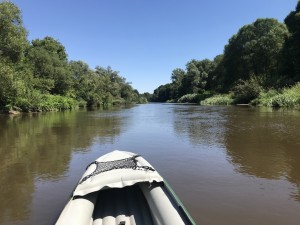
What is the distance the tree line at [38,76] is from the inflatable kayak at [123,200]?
877 inches

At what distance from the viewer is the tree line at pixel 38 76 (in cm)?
2553

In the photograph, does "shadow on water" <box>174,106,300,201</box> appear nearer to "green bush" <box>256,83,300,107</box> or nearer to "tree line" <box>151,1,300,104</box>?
"green bush" <box>256,83,300,107</box>

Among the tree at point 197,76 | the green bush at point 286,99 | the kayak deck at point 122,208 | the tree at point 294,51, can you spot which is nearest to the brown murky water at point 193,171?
the kayak deck at point 122,208

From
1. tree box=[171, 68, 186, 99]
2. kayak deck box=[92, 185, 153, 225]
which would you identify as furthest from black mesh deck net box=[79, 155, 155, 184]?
tree box=[171, 68, 186, 99]

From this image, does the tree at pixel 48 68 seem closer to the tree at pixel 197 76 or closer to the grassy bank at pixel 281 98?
the grassy bank at pixel 281 98

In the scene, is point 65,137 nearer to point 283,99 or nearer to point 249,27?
point 283,99

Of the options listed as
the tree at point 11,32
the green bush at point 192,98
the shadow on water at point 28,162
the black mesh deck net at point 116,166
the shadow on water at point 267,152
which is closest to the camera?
the black mesh deck net at point 116,166

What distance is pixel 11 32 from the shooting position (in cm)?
2573

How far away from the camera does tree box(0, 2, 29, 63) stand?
983 inches

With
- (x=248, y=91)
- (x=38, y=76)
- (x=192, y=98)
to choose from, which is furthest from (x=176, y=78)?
(x=38, y=76)

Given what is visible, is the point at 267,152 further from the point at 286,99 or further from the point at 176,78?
the point at 176,78

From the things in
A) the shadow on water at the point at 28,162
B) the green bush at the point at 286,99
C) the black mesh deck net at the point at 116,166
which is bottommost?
the shadow on water at the point at 28,162

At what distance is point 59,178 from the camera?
7277 mm

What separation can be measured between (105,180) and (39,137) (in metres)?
10.6
